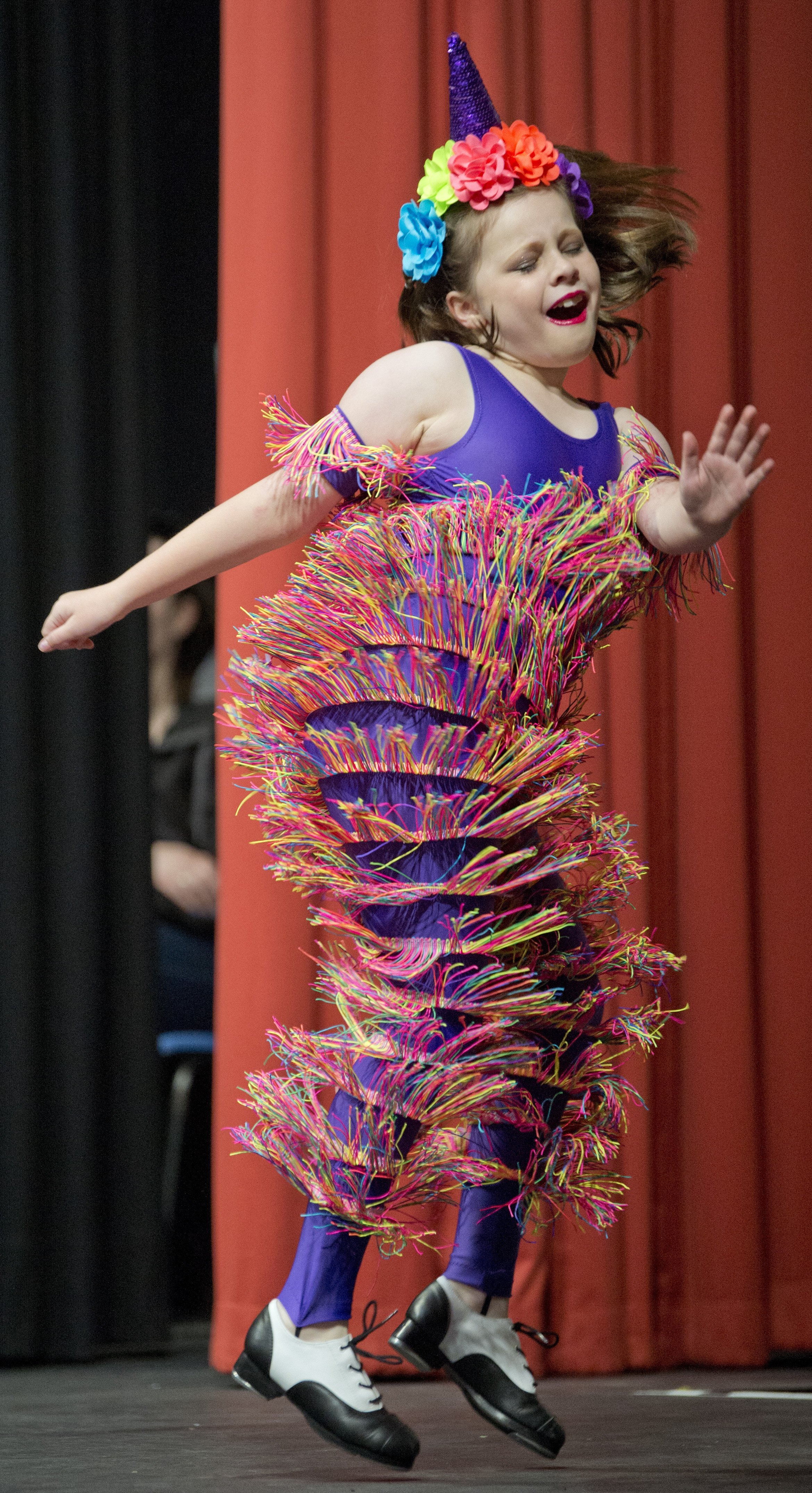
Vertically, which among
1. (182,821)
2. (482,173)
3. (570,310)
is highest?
(482,173)

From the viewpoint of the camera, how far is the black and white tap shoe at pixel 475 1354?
1326 mm

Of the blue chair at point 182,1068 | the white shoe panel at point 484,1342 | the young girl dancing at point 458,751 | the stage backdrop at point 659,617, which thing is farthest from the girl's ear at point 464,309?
the blue chair at point 182,1068

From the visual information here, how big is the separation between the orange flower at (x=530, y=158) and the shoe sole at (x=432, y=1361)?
1017 millimetres

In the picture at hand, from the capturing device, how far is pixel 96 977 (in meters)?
2.18

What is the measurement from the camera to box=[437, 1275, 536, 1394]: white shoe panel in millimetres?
1353

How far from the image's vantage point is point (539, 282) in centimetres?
135

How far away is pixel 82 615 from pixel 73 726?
0.90 meters

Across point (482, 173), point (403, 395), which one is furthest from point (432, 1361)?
point (482, 173)

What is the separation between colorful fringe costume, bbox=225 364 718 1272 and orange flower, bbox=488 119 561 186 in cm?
28

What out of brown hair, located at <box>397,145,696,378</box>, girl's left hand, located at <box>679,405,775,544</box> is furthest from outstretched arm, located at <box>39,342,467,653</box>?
girl's left hand, located at <box>679,405,775,544</box>

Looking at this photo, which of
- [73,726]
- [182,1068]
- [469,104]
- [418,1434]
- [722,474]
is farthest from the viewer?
[182,1068]

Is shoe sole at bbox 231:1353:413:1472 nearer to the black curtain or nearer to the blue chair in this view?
the black curtain

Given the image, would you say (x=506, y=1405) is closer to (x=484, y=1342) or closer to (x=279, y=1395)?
(x=484, y=1342)

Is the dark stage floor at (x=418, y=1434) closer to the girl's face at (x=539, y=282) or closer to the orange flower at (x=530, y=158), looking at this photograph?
the girl's face at (x=539, y=282)
